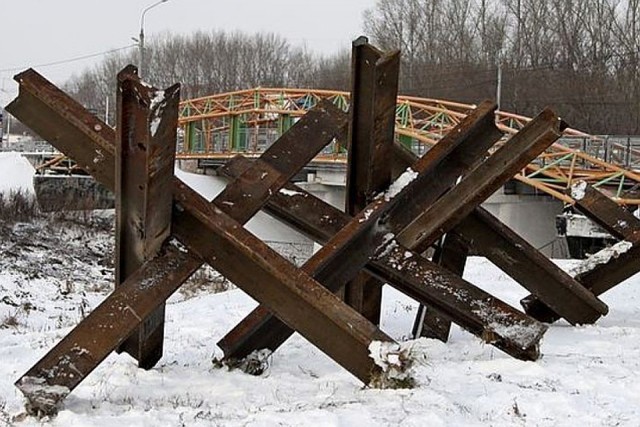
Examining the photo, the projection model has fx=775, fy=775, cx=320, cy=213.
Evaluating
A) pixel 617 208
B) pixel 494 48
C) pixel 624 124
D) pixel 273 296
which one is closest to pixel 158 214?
pixel 273 296

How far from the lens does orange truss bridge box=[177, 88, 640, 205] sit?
932 inches

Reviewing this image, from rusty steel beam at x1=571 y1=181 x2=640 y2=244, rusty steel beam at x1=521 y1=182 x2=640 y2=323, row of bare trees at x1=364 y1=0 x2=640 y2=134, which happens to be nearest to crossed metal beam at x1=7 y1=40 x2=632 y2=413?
rusty steel beam at x1=521 y1=182 x2=640 y2=323

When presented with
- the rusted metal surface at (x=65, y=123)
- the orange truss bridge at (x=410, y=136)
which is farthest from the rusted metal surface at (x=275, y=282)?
the orange truss bridge at (x=410, y=136)

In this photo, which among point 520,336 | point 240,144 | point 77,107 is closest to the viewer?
point 77,107

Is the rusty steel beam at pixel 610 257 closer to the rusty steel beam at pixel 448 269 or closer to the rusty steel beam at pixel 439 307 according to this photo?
the rusty steel beam at pixel 448 269

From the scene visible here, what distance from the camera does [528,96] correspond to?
170 ft

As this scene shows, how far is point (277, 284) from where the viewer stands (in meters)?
3.75

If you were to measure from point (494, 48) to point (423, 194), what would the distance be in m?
56.2

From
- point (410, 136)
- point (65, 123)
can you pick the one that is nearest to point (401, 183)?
point (65, 123)

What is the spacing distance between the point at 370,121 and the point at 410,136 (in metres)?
22.7

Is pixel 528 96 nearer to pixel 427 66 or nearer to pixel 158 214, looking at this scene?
pixel 427 66

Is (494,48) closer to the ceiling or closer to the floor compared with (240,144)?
closer to the ceiling

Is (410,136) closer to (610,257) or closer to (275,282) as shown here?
(610,257)

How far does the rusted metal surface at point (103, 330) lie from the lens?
352 centimetres
